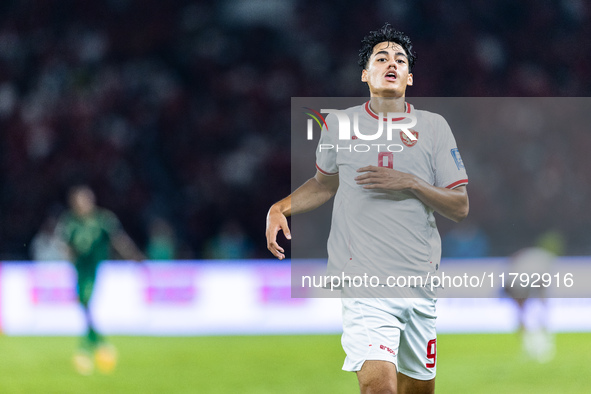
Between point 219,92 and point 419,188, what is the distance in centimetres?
1073

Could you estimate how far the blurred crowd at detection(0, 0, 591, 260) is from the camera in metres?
11.8

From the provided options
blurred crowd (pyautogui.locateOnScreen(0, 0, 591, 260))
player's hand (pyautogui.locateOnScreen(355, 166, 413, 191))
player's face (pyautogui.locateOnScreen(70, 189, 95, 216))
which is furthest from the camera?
blurred crowd (pyautogui.locateOnScreen(0, 0, 591, 260))

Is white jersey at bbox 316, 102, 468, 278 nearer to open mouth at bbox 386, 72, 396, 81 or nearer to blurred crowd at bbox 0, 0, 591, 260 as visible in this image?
open mouth at bbox 386, 72, 396, 81

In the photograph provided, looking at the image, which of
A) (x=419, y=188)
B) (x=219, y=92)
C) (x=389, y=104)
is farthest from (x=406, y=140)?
(x=219, y=92)

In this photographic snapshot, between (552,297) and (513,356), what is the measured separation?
1.14 metres

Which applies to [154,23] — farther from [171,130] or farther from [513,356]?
[513,356]

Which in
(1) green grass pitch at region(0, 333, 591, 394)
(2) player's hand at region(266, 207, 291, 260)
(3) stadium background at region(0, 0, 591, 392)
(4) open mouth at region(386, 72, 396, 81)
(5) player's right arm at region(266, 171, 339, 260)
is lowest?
(1) green grass pitch at region(0, 333, 591, 394)

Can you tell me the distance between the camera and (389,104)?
337 centimetres

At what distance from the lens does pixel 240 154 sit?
41.6 feet

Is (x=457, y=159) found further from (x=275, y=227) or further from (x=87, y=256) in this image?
(x=87, y=256)

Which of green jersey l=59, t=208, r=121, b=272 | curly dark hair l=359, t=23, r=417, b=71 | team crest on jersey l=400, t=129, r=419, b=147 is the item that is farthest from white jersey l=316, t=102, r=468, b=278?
green jersey l=59, t=208, r=121, b=272

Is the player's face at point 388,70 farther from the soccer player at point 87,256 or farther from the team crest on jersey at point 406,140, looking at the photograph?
the soccer player at point 87,256

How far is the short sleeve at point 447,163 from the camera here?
3283 mm

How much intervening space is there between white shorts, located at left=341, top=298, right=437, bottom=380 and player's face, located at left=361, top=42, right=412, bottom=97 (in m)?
0.84
